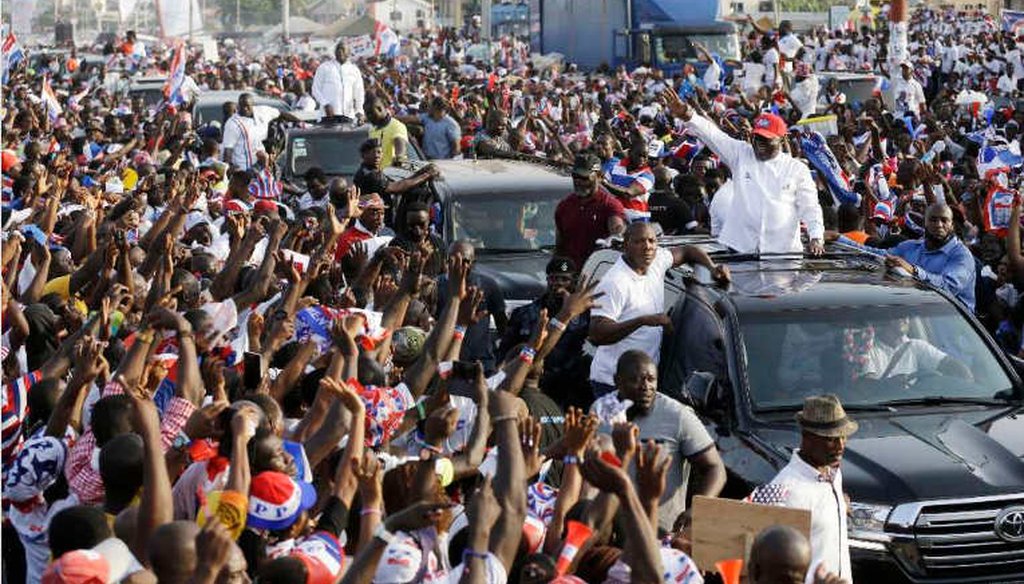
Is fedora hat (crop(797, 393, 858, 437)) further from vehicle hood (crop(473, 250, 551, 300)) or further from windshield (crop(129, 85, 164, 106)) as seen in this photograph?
windshield (crop(129, 85, 164, 106))

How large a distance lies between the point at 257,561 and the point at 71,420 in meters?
1.66

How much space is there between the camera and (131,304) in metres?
8.52

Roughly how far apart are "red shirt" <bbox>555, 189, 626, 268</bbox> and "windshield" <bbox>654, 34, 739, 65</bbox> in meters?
25.2

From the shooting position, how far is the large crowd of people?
5051mm

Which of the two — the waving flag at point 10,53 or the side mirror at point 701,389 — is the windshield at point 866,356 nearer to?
the side mirror at point 701,389

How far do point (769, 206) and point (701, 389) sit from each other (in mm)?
2750

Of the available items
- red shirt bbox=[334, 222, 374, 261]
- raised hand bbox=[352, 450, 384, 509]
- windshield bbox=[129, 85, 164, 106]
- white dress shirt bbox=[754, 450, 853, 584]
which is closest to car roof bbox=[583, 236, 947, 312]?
white dress shirt bbox=[754, 450, 853, 584]

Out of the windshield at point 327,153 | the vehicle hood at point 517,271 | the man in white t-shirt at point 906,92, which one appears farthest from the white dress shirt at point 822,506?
the man in white t-shirt at point 906,92

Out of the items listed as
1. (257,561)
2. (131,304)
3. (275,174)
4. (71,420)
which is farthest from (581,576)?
(275,174)

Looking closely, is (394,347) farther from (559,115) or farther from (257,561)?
(559,115)

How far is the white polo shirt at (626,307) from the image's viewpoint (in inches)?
320

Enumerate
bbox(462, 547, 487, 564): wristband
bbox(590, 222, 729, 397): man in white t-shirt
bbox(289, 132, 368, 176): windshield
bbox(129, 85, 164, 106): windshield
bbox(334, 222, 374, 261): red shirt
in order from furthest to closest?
bbox(129, 85, 164, 106): windshield < bbox(289, 132, 368, 176): windshield < bbox(334, 222, 374, 261): red shirt < bbox(590, 222, 729, 397): man in white t-shirt < bbox(462, 547, 487, 564): wristband

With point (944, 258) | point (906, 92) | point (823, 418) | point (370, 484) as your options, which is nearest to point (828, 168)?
point (944, 258)

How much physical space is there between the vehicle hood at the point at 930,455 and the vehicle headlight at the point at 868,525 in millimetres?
37
